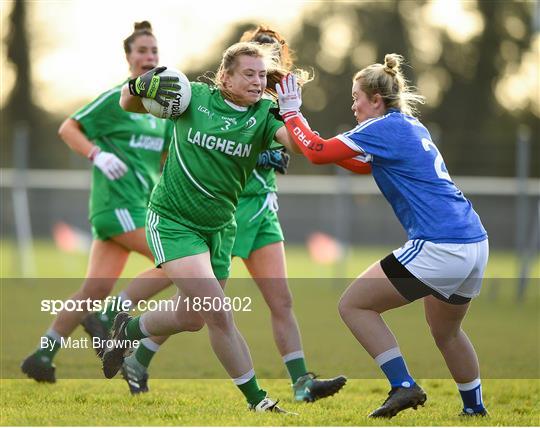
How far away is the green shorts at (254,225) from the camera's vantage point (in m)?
6.71

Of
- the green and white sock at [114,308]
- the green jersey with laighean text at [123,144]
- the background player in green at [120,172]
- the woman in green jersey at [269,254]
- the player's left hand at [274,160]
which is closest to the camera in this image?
the woman in green jersey at [269,254]

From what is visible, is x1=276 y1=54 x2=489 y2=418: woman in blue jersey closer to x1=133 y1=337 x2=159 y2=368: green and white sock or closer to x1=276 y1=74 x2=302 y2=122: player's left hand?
x1=276 y1=74 x2=302 y2=122: player's left hand

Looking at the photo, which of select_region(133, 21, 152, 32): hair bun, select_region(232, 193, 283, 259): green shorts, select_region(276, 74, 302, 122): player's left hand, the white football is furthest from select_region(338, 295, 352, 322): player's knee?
select_region(133, 21, 152, 32): hair bun

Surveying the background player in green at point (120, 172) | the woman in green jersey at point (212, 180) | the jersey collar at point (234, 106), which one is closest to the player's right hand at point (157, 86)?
the woman in green jersey at point (212, 180)

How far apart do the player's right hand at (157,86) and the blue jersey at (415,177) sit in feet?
3.09

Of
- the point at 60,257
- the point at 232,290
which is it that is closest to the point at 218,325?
the point at 232,290

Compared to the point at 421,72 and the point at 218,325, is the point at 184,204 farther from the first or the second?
the point at 421,72

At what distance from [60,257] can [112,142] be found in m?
13.7

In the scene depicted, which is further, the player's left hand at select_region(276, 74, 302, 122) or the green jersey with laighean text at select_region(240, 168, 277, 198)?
the green jersey with laighean text at select_region(240, 168, 277, 198)

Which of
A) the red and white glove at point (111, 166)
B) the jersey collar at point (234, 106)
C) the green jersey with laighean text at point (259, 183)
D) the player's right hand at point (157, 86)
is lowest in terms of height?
the green jersey with laighean text at point (259, 183)

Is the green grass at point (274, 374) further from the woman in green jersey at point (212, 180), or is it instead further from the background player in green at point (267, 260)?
the woman in green jersey at point (212, 180)

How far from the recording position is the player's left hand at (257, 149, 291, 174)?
680 centimetres

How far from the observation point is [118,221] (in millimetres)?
7348

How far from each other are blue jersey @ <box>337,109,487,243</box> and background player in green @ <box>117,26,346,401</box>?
113 cm
